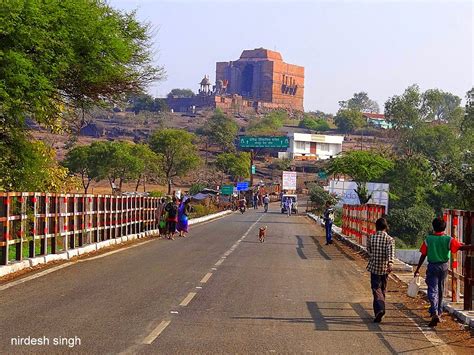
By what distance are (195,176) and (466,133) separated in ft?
156

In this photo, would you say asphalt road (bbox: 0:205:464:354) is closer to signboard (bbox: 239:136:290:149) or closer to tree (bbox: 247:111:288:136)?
signboard (bbox: 239:136:290:149)

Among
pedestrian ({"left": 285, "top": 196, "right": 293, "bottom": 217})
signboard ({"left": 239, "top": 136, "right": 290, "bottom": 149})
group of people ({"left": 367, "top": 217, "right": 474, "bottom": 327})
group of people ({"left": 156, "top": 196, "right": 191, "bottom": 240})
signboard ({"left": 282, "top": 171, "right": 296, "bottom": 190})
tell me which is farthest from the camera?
signboard ({"left": 239, "top": 136, "right": 290, "bottom": 149})

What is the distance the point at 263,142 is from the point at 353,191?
53.0 m

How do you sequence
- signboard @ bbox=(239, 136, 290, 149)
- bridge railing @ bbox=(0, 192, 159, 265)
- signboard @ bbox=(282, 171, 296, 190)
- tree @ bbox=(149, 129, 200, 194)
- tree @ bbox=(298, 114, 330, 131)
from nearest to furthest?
1. bridge railing @ bbox=(0, 192, 159, 265)
2. signboard @ bbox=(282, 171, 296, 190)
3. tree @ bbox=(149, 129, 200, 194)
4. signboard @ bbox=(239, 136, 290, 149)
5. tree @ bbox=(298, 114, 330, 131)

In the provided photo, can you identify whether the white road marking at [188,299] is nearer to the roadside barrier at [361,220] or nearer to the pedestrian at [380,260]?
the pedestrian at [380,260]

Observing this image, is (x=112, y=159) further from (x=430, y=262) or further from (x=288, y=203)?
(x=430, y=262)

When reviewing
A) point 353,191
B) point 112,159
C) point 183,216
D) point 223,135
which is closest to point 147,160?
point 112,159

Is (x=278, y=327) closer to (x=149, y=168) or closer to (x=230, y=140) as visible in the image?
(x=149, y=168)

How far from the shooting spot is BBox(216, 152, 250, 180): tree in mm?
116812

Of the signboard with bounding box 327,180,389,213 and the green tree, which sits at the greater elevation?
the green tree

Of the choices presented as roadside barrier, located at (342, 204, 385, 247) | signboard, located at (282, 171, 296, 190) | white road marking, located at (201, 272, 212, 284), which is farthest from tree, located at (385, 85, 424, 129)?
white road marking, located at (201, 272, 212, 284)

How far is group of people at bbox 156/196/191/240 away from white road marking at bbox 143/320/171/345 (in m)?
20.0

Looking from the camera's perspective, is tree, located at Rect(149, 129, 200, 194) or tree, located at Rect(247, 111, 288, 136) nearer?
tree, located at Rect(149, 129, 200, 194)

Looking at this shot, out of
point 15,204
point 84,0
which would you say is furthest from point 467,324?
point 84,0
